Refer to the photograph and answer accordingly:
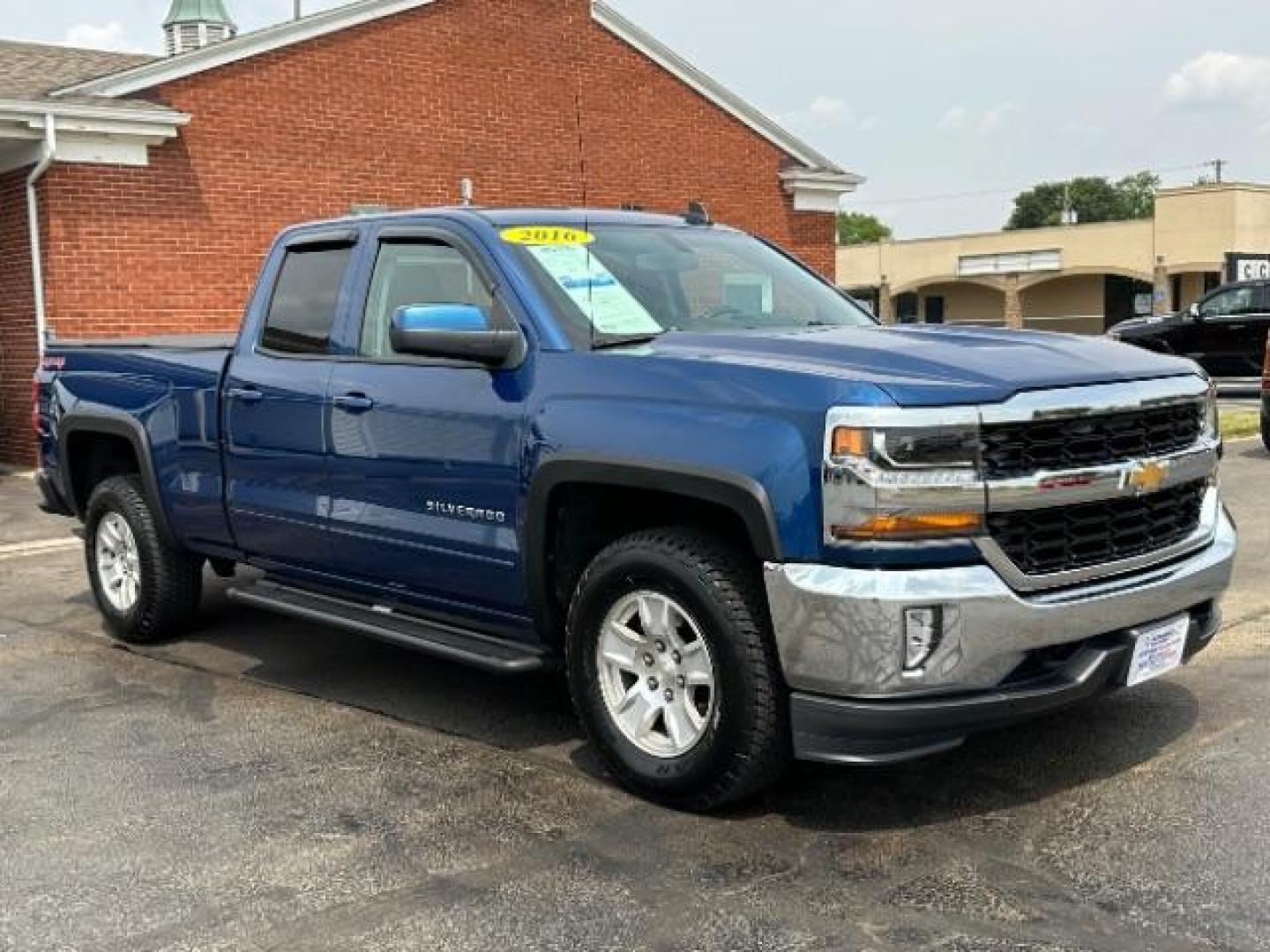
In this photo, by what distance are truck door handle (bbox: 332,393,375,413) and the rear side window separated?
1.13ft

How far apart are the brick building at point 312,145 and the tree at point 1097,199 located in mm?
102456

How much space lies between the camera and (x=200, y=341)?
6.60 meters

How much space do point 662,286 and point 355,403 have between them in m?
1.27

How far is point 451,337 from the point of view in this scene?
461cm

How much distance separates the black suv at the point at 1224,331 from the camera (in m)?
21.3

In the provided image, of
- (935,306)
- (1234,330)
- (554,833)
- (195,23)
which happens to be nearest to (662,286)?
(554,833)

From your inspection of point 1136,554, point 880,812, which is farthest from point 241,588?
point 1136,554

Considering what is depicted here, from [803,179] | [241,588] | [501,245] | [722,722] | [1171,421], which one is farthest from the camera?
[803,179]

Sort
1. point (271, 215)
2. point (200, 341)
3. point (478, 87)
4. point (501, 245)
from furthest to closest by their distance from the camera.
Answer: point (478, 87)
point (271, 215)
point (200, 341)
point (501, 245)

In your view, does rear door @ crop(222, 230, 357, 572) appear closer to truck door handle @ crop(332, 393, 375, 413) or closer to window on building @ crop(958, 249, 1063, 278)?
truck door handle @ crop(332, 393, 375, 413)

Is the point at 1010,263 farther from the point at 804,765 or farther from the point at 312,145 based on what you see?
the point at 804,765

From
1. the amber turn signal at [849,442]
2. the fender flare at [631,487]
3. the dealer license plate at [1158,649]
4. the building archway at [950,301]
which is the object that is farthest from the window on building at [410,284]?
the building archway at [950,301]

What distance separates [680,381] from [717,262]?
1444 mm

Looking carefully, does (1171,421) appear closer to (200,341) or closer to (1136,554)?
(1136,554)
